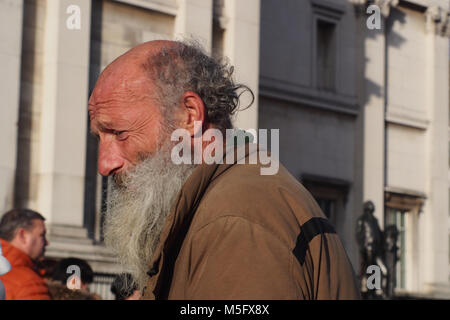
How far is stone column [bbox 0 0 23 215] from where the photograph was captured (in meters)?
17.0

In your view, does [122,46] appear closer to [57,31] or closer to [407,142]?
[57,31]

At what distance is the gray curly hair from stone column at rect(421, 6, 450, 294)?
26.0 metres

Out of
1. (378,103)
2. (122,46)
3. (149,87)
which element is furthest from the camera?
(378,103)

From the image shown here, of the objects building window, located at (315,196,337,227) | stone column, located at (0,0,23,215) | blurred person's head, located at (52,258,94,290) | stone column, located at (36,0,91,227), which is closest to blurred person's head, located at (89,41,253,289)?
blurred person's head, located at (52,258,94,290)

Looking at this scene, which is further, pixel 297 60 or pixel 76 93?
pixel 297 60

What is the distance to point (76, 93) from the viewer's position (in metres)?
18.0

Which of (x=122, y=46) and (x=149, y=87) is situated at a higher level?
(x=122, y=46)

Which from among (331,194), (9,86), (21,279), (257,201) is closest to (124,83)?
(257,201)

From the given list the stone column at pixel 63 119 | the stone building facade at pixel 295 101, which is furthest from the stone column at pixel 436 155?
the stone column at pixel 63 119

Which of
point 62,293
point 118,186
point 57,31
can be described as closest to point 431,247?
point 57,31

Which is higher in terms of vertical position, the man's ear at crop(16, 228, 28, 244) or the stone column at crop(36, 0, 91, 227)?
the stone column at crop(36, 0, 91, 227)

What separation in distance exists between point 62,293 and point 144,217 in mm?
5283

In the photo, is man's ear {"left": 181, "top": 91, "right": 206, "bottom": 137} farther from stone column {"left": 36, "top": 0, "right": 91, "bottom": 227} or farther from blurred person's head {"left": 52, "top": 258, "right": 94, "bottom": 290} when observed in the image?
stone column {"left": 36, "top": 0, "right": 91, "bottom": 227}

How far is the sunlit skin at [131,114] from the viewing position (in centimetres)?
274
